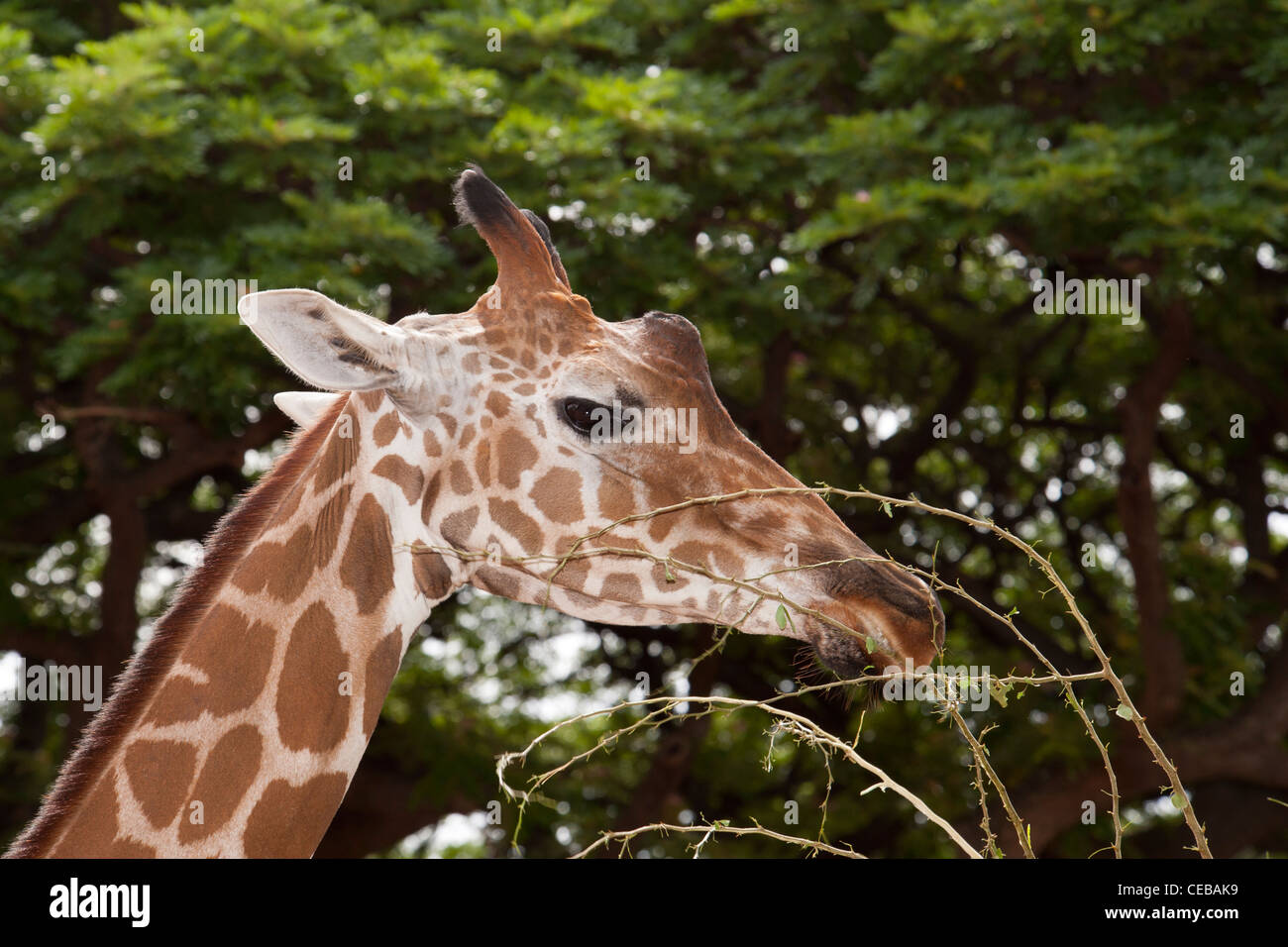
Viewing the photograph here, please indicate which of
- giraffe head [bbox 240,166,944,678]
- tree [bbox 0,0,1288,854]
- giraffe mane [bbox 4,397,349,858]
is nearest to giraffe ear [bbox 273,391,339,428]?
giraffe mane [bbox 4,397,349,858]

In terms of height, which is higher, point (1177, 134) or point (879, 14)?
point (879, 14)

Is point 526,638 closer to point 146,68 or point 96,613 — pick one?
point 96,613

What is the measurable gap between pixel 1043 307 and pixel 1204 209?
5.82 ft

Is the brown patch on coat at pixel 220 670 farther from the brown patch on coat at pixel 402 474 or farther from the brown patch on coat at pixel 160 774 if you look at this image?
the brown patch on coat at pixel 402 474

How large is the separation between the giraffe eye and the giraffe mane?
21.3 inches

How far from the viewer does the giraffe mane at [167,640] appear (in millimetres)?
2596

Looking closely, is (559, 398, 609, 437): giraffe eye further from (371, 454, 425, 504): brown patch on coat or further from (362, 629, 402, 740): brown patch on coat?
(362, 629, 402, 740): brown patch on coat

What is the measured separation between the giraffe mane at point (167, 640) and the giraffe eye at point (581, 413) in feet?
1.78

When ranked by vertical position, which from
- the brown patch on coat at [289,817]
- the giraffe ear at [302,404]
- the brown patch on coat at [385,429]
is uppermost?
the giraffe ear at [302,404]

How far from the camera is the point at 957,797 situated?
9.28m

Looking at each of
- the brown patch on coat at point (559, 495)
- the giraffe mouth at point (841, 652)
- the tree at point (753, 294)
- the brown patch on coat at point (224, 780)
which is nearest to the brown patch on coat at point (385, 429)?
the brown patch on coat at point (559, 495)
